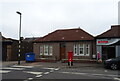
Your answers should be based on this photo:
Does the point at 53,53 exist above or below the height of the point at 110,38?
below

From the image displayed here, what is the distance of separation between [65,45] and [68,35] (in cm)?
198

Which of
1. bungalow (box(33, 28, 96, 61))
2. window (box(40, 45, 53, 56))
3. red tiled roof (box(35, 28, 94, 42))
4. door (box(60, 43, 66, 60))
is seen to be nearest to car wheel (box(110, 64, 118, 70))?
bungalow (box(33, 28, 96, 61))

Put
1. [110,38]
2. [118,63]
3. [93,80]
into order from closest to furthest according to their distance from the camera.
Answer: [93,80], [118,63], [110,38]

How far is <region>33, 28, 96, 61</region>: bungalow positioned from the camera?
28062 millimetres

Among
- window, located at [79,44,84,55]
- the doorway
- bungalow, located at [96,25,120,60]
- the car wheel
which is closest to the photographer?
the car wheel

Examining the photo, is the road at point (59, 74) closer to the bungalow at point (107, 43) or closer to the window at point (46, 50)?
the bungalow at point (107, 43)

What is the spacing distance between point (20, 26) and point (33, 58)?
520 centimetres

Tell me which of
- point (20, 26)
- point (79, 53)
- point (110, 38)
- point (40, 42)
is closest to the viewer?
point (20, 26)

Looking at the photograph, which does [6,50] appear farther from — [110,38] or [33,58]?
[110,38]

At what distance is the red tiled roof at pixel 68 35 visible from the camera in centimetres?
2894

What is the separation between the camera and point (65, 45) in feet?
96.2

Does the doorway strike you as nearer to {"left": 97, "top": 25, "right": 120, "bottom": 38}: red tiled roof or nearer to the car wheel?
{"left": 97, "top": 25, "right": 120, "bottom": 38}: red tiled roof

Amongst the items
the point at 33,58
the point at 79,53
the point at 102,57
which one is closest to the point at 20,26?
the point at 33,58

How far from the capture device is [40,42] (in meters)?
31.0
